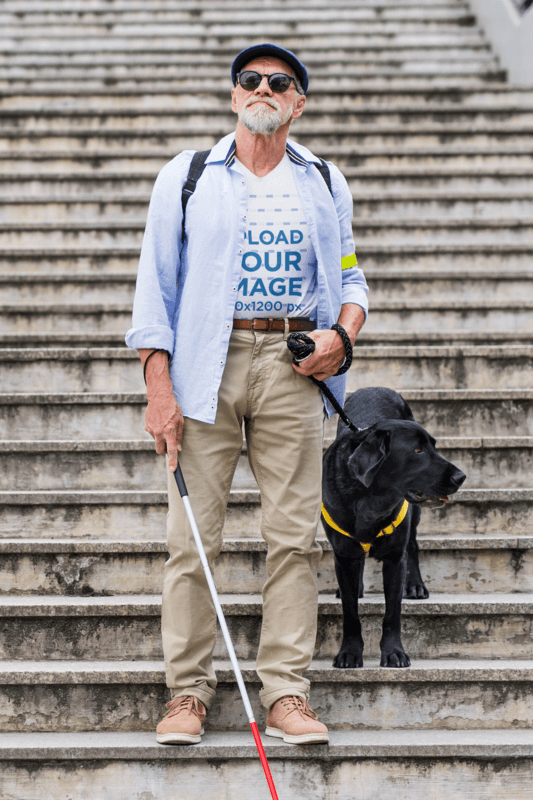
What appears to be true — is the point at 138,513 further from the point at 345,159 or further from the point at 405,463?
the point at 345,159

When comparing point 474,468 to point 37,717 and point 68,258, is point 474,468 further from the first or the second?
point 68,258

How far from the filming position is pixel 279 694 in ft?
7.32

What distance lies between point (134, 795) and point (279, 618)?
651 mm

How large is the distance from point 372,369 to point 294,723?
1947mm

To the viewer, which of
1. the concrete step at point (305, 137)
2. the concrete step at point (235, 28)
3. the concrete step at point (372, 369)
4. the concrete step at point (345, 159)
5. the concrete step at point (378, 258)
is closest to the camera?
the concrete step at point (372, 369)

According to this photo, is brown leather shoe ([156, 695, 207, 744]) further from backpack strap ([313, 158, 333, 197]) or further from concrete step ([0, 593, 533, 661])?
backpack strap ([313, 158, 333, 197])

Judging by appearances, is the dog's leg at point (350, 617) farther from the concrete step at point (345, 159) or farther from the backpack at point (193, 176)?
the concrete step at point (345, 159)

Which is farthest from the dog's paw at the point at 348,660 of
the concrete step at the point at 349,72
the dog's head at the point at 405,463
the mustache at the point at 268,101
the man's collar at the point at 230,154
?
the concrete step at the point at 349,72

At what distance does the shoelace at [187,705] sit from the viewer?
2227 millimetres

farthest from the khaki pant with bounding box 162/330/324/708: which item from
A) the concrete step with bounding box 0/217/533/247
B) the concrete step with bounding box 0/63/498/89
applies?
the concrete step with bounding box 0/63/498/89

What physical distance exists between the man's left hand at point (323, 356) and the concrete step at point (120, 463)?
100cm

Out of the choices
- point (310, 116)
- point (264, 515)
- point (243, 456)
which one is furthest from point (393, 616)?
point (310, 116)

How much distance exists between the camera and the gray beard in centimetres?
220

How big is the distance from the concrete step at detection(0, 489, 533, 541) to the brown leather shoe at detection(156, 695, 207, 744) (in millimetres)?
916
